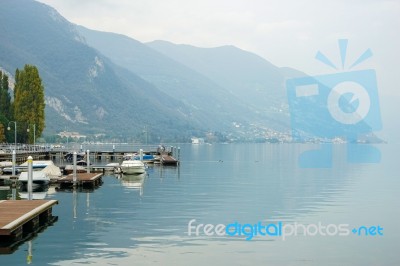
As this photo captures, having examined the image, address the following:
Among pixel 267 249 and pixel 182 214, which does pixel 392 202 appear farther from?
pixel 267 249

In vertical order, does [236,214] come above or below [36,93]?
below

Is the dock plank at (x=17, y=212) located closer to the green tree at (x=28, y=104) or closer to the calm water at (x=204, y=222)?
the calm water at (x=204, y=222)

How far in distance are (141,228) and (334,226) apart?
47.4 feet

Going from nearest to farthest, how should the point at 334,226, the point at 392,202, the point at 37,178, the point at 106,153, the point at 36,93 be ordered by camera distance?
the point at 334,226, the point at 392,202, the point at 37,178, the point at 36,93, the point at 106,153

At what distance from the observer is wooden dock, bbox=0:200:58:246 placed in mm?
34184

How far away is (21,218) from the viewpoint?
3647cm

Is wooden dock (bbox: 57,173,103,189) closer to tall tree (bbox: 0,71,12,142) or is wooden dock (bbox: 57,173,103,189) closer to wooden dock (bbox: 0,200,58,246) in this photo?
wooden dock (bbox: 0,200,58,246)

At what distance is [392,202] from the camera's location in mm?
63625

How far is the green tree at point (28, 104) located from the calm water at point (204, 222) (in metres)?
61.9

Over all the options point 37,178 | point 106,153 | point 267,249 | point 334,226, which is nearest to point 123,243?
point 267,249

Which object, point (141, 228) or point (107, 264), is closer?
point (107, 264)
